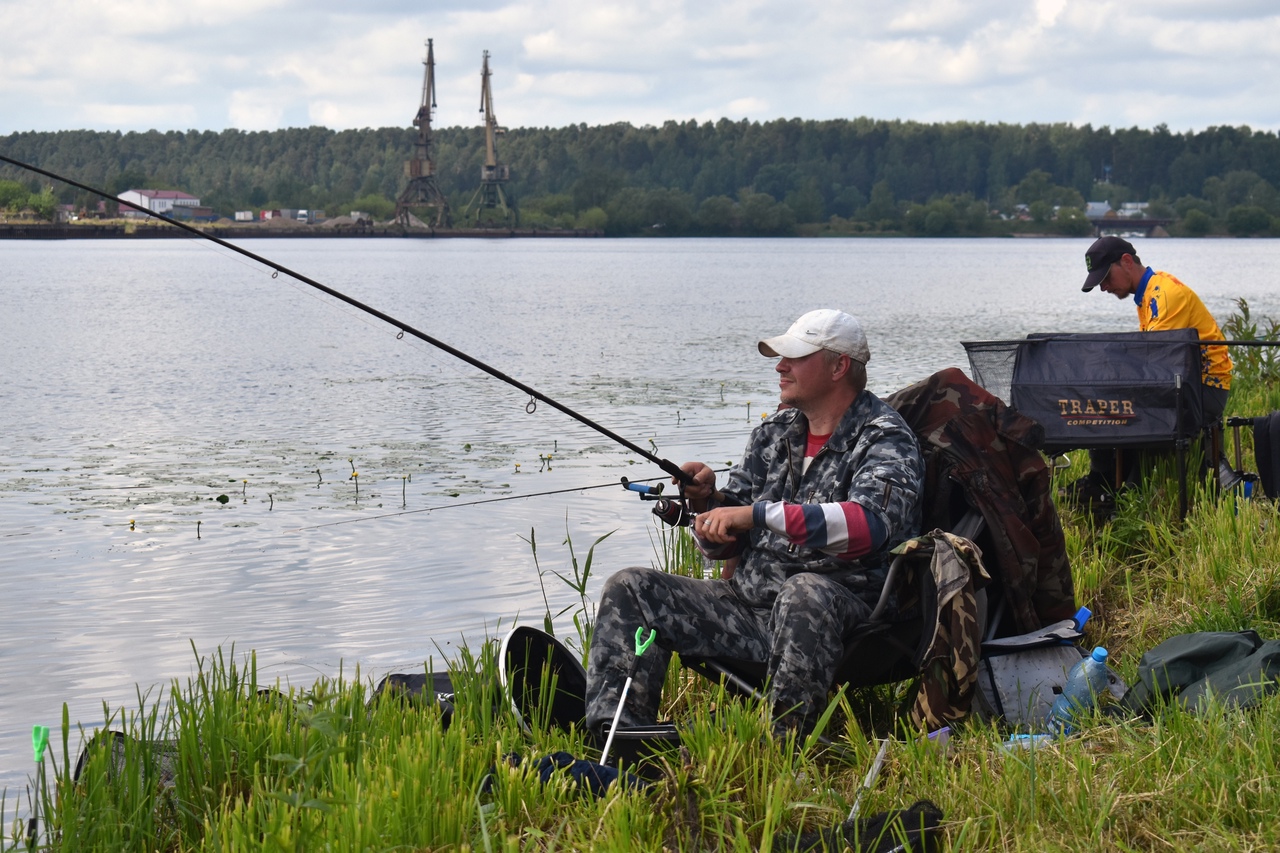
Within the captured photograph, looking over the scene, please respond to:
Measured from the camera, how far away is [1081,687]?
4281mm

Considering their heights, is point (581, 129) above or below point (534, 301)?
above

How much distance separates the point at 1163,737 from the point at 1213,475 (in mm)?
3230

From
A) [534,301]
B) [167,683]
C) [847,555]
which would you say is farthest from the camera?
[534,301]

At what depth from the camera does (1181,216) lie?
447 feet

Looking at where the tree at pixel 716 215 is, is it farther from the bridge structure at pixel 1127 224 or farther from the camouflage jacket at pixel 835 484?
the camouflage jacket at pixel 835 484

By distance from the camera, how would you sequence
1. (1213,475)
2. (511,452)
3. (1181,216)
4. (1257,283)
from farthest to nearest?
1. (1181,216)
2. (1257,283)
3. (511,452)
4. (1213,475)

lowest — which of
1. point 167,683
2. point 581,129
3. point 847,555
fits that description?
point 167,683

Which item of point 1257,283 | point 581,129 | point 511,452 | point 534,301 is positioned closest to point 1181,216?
point 581,129

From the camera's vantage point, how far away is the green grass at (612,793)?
3299mm

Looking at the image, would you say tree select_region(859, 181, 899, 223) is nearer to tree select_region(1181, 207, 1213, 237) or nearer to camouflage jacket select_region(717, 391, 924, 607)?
tree select_region(1181, 207, 1213, 237)

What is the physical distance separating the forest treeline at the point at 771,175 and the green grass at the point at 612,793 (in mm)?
141357

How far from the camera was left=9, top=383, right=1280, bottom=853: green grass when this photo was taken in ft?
10.8

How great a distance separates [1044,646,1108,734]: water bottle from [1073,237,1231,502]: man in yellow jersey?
2.59 m

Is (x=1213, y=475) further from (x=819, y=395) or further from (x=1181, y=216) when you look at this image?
(x=1181, y=216)
